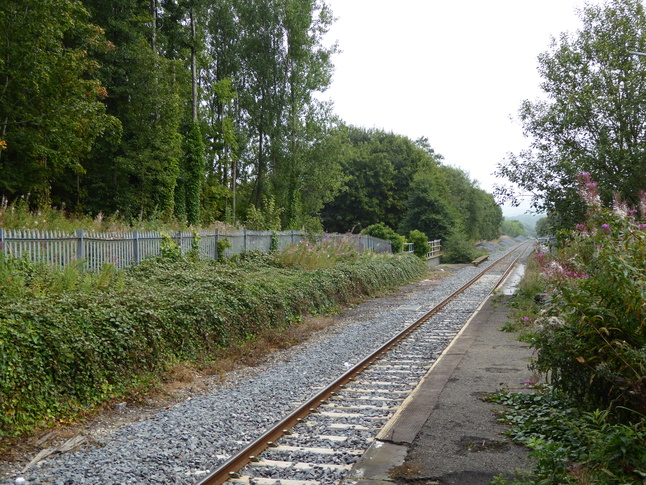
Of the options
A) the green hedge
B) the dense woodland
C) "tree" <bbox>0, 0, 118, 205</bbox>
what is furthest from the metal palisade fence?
"tree" <bbox>0, 0, 118, 205</bbox>

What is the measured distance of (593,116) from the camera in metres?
16.7

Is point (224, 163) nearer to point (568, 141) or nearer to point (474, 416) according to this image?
point (568, 141)

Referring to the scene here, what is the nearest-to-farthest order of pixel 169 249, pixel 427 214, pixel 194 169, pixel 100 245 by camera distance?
pixel 100 245 < pixel 169 249 < pixel 194 169 < pixel 427 214

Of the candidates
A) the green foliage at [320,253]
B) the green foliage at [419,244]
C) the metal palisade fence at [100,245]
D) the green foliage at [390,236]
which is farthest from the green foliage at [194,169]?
the metal palisade fence at [100,245]

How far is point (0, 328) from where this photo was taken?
623 cm

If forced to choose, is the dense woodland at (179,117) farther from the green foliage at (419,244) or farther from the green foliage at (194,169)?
the green foliage at (419,244)

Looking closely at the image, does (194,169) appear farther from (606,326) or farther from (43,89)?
(606,326)

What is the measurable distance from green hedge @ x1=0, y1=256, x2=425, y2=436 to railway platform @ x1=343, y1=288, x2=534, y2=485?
12.4ft

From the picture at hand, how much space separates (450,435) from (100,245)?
28.3 feet

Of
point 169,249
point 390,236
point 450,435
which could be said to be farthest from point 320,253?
point 390,236

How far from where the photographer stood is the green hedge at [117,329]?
6258mm

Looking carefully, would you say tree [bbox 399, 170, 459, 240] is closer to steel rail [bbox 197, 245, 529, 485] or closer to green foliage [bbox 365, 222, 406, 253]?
green foliage [bbox 365, 222, 406, 253]

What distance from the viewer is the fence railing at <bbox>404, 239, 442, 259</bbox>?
127 ft

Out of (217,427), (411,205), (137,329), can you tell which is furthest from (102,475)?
(411,205)
